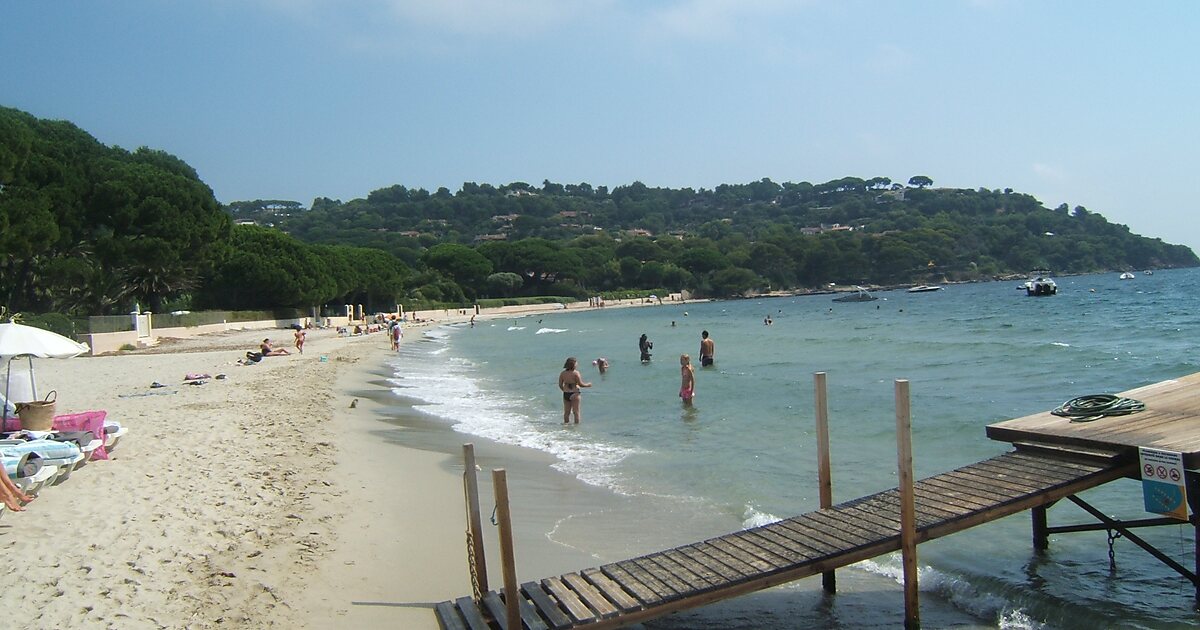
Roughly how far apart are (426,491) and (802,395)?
10937mm

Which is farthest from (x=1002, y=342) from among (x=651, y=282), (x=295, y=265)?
(x=651, y=282)

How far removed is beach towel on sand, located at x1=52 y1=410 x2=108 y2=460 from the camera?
9.70 meters

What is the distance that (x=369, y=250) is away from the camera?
85062 millimetres

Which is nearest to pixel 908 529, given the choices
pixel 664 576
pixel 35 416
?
pixel 664 576

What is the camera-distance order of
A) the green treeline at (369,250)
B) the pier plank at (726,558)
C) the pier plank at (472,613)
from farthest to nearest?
1. the green treeline at (369,250)
2. the pier plank at (726,558)
3. the pier plank at (472,613)

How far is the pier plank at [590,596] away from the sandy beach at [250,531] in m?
0.93

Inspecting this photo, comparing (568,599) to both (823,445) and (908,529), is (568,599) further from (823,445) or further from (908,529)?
(823,445)

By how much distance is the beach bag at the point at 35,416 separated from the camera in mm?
10070

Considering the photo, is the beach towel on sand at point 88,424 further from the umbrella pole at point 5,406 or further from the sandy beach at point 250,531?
the umbrella pole at point 5,406

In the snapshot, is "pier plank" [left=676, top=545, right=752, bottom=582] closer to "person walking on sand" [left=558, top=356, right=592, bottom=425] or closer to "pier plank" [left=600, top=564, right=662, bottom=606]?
"pier plank" [left=600, top=564, right=662, bottom=606]

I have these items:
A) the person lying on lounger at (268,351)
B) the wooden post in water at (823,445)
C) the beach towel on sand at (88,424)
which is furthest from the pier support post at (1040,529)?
the person lying on lounger at (268,351)

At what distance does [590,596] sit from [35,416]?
8001 millimetres

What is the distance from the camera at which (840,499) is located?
9.22 m

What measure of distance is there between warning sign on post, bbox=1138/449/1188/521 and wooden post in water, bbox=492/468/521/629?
4.42 meters
